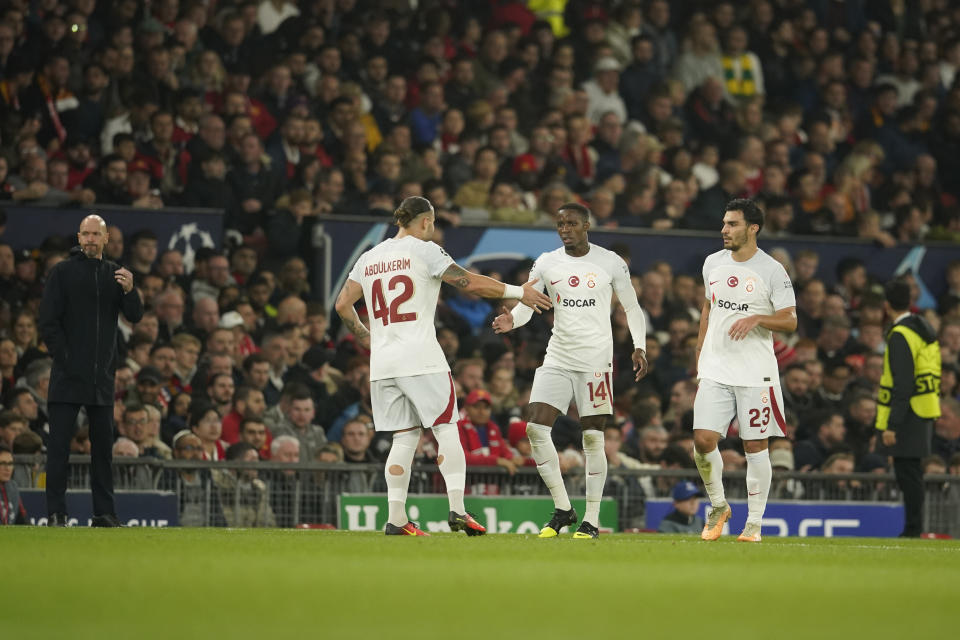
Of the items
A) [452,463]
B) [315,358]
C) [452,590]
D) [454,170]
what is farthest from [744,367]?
[454,170]

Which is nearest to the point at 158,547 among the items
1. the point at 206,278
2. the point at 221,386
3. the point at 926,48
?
the point at 221,386

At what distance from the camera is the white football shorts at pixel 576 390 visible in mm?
12344

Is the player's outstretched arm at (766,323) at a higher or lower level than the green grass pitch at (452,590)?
higher

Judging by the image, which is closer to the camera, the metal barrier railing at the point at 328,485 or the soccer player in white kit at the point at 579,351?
the soccer player in white kit at the point at 579,351

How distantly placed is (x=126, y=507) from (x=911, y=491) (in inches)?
281

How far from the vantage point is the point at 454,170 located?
19516 mm

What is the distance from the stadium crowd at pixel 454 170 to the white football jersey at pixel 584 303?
9.26 ft

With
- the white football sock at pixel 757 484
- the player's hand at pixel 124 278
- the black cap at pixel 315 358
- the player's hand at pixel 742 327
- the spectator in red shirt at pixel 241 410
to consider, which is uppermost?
the player's hand at pixel 124 278

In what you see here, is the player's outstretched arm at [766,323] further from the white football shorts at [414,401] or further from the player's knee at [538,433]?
the white football shorts at [414,401]

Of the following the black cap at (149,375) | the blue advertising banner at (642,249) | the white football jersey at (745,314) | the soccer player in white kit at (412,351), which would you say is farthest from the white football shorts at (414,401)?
the blue advertising banner at (642,249)

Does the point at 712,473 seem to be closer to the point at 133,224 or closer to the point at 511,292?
the point at 511,292

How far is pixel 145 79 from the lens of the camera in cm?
1814

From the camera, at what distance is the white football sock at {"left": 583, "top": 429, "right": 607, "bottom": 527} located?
1235 cm

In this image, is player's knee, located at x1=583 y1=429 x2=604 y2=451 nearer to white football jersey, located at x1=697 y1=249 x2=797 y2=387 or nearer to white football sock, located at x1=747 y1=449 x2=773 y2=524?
white football jersey, located at x1=697 y1=249 x2=797 y2=387
